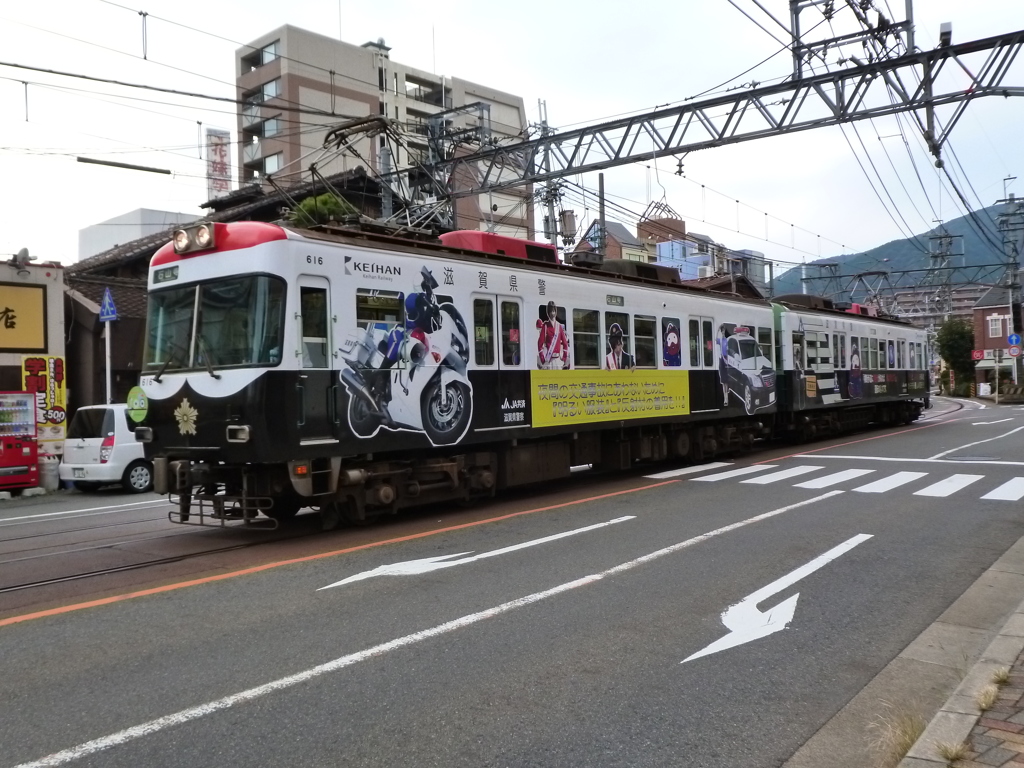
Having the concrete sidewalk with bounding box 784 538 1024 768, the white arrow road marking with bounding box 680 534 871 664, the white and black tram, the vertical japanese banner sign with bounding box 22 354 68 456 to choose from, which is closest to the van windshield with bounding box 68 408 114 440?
the vertical japanese banner sign with bounding box 22 354 68 456

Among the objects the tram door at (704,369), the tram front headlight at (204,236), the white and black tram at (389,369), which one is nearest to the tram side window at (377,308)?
the white and black tram at (389,369)

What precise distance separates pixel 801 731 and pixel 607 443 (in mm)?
10027

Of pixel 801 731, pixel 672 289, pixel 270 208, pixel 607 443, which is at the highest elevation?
pixel 270 208

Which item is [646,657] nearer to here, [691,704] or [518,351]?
[691,704]

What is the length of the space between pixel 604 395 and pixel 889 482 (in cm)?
451

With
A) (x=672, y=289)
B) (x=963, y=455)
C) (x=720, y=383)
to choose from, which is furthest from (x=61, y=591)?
(x=963, y=455)

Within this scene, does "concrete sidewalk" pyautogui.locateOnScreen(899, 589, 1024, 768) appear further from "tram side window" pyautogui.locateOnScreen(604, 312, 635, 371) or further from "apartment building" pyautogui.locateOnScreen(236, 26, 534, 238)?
"apartment building" pyautogui.locateOnScreen(236, 26, 534, 238)

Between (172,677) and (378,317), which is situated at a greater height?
(378,317)

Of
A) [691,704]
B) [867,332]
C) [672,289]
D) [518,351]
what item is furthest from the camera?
[867,332]

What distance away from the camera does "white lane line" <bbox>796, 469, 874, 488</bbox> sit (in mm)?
12719

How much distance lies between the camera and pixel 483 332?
1098 centimetres

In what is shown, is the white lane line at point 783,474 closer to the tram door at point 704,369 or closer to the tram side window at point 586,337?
the tram door at point 704,369

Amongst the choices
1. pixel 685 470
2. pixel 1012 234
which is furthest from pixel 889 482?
pixel 1012 234

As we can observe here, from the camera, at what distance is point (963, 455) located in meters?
17.0
